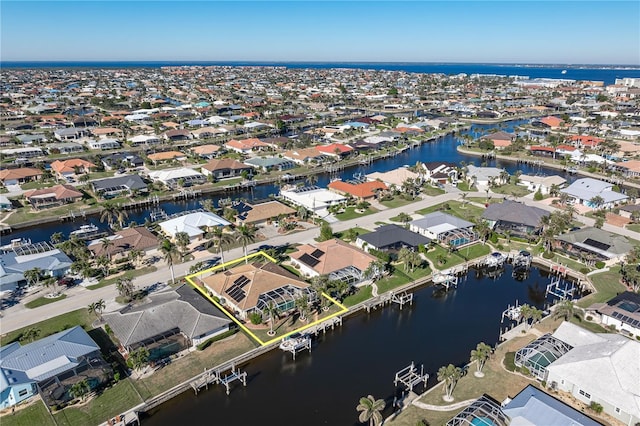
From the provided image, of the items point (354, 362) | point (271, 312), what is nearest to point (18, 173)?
point (271, 312)

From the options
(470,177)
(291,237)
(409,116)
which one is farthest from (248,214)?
(409,116)

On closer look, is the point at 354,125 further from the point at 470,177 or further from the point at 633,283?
the point at 633,283

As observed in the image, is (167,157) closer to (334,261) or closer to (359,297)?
(334,261)

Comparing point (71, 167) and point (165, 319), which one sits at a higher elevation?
point (71, 167)

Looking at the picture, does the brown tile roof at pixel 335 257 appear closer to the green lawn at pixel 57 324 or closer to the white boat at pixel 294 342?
the white boat at pixel 294 342

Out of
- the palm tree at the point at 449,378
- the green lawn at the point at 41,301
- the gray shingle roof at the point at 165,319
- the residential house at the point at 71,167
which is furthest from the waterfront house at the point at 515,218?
the residential house at the point at 71,167

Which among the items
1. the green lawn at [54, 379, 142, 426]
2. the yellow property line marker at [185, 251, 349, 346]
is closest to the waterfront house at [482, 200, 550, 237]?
the yellow property line marker at [185, 251, 349, 346]

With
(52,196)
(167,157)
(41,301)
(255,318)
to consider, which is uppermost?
(167,157)
